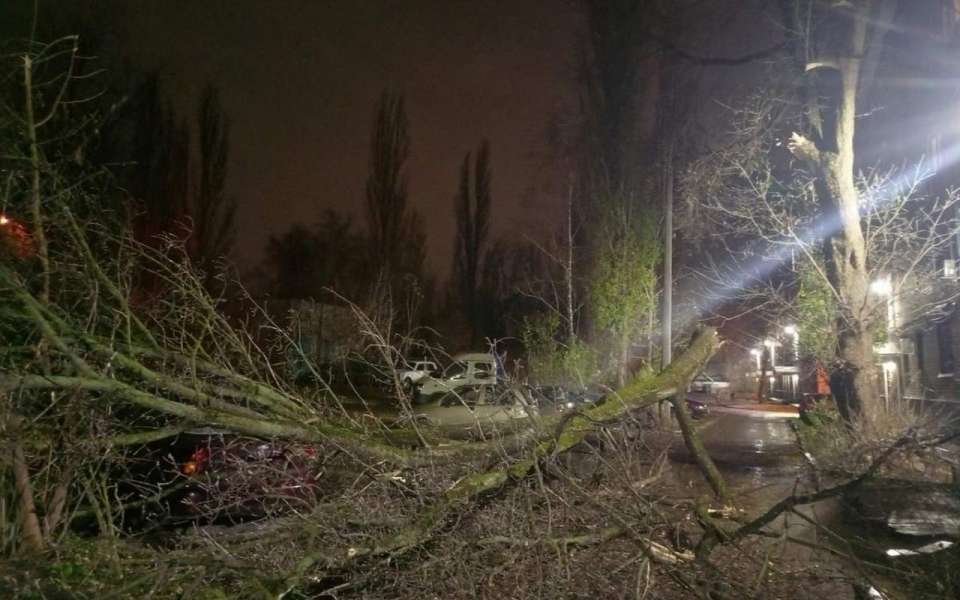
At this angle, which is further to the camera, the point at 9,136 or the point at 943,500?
the point at 943,500

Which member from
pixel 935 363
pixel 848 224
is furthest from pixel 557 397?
pixel 935 363

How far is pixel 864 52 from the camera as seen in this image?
11984mm

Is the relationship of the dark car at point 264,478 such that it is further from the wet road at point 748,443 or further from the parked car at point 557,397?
the wet road at point 748,443

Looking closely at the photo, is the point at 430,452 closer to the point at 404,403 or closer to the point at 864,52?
the point at 404,403

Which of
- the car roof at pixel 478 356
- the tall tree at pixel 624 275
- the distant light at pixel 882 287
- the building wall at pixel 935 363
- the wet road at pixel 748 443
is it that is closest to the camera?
the car roof at pixel 478 356

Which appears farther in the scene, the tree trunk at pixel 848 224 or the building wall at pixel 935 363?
the building wall at pixel 935 363

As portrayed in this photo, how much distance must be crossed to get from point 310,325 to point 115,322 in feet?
11.3

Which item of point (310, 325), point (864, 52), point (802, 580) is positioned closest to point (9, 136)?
point (310, 325)

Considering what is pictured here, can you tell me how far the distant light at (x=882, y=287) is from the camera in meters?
12.3

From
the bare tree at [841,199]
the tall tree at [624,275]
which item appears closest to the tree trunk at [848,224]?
the bare tree at [841,199]

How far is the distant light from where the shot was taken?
12.3m

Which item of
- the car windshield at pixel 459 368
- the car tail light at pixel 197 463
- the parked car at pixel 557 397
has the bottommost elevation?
the car tail light at pixel 197 463

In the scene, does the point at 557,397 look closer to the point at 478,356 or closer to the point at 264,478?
the point at 264,478

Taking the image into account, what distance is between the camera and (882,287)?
42.0 feet
